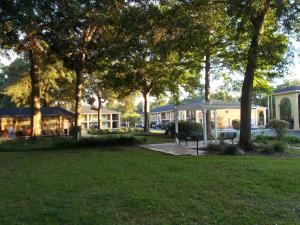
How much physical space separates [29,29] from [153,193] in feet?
41.7

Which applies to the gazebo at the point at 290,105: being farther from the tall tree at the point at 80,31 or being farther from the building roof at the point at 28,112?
the tall tree at the point at 80,31

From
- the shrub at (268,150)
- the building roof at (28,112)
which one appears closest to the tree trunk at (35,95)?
the building roof at (28,112)

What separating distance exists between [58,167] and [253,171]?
5981 mm

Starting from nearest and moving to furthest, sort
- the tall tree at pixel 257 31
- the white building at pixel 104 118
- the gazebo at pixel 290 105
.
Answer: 1. the tall tree at pixel 257 31
2. the gazebo at pixel 290 105
3. the white building at pixel 104 118

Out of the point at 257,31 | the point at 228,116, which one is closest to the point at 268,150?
the point at 257,31

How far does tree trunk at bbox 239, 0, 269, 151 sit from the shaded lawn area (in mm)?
4794

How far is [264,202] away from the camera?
673 cm

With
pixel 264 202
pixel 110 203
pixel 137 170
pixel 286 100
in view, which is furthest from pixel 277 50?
pixel 286 100

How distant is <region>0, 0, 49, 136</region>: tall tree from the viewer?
1550 cm

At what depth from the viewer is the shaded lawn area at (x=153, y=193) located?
5895 millimetres

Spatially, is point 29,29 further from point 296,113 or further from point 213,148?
point 296,113

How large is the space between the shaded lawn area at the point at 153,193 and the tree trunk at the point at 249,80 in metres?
4.79

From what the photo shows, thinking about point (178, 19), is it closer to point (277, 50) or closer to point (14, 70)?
point (277, 50)

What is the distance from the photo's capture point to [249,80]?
53.9ft
